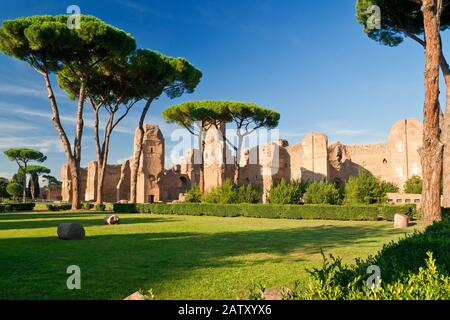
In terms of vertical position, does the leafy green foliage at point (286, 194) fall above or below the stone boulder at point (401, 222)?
above

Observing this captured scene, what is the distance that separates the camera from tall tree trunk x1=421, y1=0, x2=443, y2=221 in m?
13.0

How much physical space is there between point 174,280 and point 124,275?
32.2 inches

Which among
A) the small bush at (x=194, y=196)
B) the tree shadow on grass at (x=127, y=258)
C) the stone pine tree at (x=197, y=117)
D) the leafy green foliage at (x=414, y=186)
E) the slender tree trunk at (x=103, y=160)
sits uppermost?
the stone pine tree at (x=197, y=117)

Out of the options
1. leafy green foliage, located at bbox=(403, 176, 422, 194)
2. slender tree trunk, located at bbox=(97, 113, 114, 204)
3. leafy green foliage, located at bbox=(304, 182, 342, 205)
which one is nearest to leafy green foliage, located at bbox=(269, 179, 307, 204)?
leafy green foliage, located at bbox=(304, 182, 342, 205)

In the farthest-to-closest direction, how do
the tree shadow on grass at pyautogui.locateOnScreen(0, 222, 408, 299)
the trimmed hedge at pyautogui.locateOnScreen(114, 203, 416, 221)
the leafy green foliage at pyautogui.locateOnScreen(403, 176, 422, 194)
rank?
the leafy green foliage at pyautogui.locateOnScreen(403, 176, 422, 194) → the trimmed hedge at pyautogui.locateOnScreen(114, 203, 416, 221) → the tree shadow on grass at pyautogui.locateOnScreen(0, 222, 408, 299)

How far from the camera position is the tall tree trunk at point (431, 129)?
42.5 ft

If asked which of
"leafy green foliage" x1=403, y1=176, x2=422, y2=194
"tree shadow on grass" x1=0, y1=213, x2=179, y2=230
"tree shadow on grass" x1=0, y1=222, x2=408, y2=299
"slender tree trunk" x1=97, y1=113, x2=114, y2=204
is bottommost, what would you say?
"tree shadow on grass" x1=0, y1=213, x2=179, y2=230

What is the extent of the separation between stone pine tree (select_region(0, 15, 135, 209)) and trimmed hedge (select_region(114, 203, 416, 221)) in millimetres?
5308

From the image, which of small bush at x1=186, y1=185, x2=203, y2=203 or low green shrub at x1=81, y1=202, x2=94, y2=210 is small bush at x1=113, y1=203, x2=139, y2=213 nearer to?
low green shrub at x1=81, y1=202, x2=94, y2=210

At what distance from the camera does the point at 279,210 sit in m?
19.4

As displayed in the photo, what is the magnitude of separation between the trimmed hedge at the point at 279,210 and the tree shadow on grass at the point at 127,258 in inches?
279

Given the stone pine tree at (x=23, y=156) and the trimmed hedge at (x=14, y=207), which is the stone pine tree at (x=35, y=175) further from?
the trimmed hedge at (x=14, y=207)

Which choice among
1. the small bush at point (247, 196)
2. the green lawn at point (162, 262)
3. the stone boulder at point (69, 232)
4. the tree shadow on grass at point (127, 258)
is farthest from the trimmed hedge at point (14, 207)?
the stone boulder at point (69, 232)

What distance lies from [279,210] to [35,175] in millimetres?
48882
